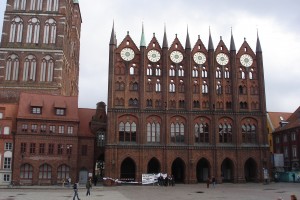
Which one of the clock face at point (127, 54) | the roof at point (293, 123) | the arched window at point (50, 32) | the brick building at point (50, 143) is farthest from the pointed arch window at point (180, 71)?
the arched window at point (50, 32)

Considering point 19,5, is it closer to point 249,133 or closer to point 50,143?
point 50,143

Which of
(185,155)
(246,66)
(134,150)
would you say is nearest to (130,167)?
(134,150)

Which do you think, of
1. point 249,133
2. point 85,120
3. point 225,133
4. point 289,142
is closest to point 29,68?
point 85,120

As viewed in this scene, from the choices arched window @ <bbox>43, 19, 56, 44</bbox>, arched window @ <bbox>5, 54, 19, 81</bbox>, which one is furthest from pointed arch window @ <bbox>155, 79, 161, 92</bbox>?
arched window @ <bbox>5, 54, 19, 81</bbox>

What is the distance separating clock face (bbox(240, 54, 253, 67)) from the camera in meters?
71.2

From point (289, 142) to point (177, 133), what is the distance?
87.9 feet

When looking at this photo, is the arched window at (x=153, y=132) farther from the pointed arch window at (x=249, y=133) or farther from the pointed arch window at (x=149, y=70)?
the pointed arch window at (x=249, y=133)

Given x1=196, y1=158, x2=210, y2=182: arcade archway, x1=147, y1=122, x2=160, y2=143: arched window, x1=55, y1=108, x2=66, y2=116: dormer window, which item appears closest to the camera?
x1=147, y1=122, x2=160, y2=143: arched window

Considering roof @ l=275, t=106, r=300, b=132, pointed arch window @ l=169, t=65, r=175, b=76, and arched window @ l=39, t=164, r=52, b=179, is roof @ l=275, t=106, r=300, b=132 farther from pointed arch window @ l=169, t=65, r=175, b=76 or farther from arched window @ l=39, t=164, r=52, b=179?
arched window @ l=39, t=164, r=52, b=179

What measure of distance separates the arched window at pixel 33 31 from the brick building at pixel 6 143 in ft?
60.9

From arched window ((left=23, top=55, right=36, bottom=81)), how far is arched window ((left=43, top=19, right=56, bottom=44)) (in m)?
4.61

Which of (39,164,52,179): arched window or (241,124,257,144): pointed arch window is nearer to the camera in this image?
(39,164,52,179): arched window

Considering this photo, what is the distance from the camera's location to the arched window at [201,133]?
67.7 metres

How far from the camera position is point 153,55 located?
68.9m
